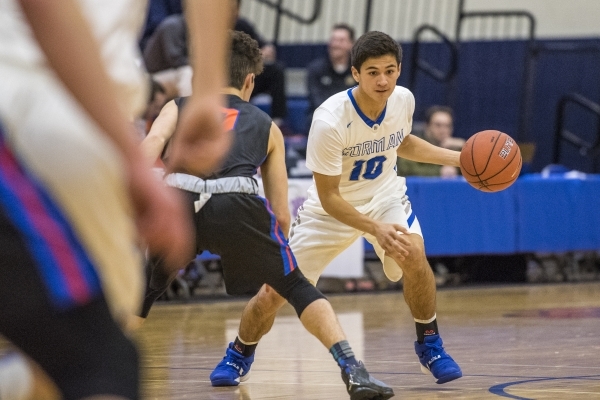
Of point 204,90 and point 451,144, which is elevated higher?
point 204,90

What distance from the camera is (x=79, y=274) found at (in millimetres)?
1600

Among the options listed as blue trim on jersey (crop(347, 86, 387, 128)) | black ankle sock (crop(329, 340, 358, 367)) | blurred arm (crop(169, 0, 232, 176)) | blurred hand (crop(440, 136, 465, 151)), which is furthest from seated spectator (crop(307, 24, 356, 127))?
blurred arm (crop(169, 0, 232, 176))

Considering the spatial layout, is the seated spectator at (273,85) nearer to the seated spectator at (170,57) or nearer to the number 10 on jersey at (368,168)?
A: the seated spectator at (170,57)

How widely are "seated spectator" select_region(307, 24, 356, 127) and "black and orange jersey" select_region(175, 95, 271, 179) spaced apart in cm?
681

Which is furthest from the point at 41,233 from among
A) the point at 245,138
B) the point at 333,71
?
the point at 333,71

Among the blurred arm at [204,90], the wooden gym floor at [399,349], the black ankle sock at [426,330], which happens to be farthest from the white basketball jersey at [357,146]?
the blurred arm at [204,90]

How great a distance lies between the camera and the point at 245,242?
4.45m

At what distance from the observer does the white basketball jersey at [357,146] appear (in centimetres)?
503

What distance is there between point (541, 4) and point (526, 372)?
10240mm

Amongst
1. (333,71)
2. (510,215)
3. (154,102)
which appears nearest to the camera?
(154,102)

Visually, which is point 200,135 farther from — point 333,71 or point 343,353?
point 333,71

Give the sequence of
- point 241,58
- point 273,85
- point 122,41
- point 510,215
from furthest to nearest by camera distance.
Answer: point 273,85
point 510,215
point 241,58
point 122,41

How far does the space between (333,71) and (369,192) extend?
21.3 ft

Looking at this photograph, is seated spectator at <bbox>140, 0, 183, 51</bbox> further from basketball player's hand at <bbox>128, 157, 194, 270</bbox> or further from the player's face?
basketball player's hand at <bbox>128, 157, 194, 270</bbox>
